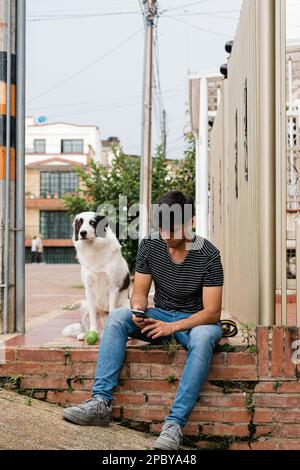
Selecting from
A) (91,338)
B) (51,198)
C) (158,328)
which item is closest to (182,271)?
(158,328)

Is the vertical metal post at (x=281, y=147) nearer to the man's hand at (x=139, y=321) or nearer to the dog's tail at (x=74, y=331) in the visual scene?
the man's hand at (x=139, y=321)

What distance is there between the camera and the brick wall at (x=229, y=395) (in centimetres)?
402

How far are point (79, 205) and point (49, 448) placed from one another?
51.5 ft

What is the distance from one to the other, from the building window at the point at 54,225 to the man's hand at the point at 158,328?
4930 centimetres

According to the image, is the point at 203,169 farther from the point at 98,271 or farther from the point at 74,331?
the point at 74,331

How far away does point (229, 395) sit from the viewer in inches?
161

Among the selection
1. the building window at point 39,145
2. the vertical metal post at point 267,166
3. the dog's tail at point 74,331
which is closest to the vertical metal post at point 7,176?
the dog's tail at point 74,331

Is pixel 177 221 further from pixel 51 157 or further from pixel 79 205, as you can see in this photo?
pixel 51 157

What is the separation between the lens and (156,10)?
599 inches

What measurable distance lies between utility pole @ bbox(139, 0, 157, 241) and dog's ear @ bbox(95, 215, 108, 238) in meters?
7.28

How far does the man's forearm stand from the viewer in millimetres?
3971

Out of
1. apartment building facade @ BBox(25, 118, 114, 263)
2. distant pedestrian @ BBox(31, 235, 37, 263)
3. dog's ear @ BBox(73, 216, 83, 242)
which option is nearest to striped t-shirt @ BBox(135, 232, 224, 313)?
dog's ear @ BBox(73, 216, 83, 242)

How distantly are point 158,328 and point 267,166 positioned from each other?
125 centimetres
